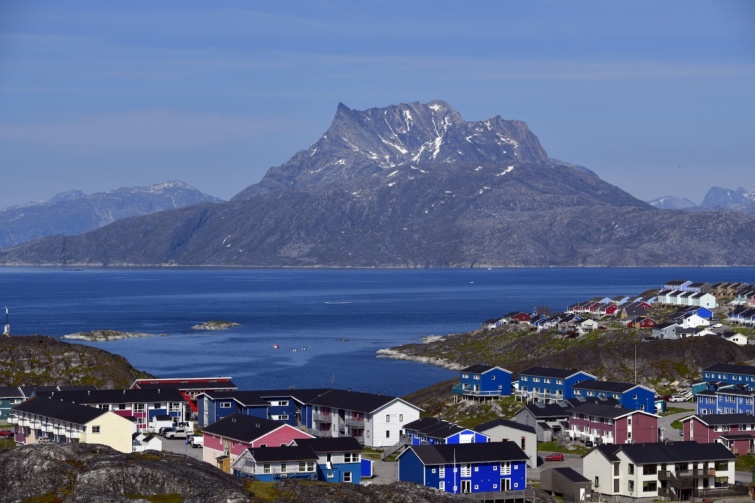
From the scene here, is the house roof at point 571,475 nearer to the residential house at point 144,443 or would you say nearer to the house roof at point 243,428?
the house roof at point 243,428

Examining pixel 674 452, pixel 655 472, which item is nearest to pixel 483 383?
pixel 674 452

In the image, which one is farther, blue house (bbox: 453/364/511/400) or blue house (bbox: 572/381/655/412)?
blue house (bbox: 453/364/511/400)

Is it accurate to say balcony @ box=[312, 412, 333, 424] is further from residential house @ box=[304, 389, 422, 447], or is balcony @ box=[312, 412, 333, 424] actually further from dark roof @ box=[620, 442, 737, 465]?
dark roof @ box=[620, 442, 737, 465]

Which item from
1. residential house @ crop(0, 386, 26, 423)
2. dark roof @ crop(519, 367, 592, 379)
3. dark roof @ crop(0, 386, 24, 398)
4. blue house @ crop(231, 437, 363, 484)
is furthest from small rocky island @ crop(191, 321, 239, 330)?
blue house @ crop(231, 437, 363, 484)

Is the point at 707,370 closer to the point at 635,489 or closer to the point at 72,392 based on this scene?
the point at 635,489

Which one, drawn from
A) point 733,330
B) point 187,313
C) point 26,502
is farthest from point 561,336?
point 187,313

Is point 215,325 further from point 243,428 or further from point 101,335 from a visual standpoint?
point 243,428
